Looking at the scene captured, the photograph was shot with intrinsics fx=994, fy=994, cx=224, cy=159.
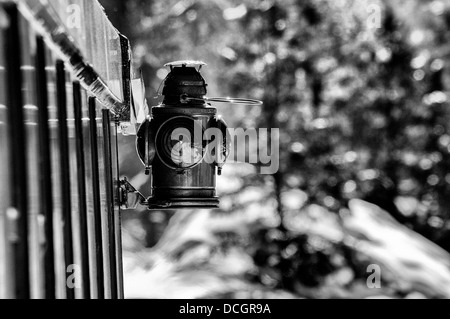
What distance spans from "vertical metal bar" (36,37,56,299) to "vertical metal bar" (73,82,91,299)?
1.77 feet

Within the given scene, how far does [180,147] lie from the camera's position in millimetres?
4484

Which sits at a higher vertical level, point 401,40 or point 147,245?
point 401,40

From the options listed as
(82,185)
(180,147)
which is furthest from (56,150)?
(180,147)

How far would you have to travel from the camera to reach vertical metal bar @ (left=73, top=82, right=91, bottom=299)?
120 inches

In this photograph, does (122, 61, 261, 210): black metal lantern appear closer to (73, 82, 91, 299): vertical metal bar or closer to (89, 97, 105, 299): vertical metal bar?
(89, 97, 105, 299): vertical metal bar

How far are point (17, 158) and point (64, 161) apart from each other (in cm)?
59

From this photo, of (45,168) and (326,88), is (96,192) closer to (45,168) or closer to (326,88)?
(45,168)

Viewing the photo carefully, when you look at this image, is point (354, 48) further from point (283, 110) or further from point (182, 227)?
point (182, 227)

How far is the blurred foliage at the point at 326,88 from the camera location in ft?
36.2

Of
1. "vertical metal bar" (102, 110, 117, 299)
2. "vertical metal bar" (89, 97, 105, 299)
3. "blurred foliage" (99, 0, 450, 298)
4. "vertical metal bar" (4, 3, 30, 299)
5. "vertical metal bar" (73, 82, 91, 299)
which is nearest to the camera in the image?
"vertical metal bar" (4, 3, 30, 299)

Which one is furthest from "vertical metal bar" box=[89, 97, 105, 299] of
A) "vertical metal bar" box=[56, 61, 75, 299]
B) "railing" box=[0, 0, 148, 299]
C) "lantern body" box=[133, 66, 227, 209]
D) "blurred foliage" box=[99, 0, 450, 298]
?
"blurred foliage" box=[99, 0, 450, 298]

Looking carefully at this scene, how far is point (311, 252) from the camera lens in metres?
10.5

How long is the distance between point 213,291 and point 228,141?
531cm
